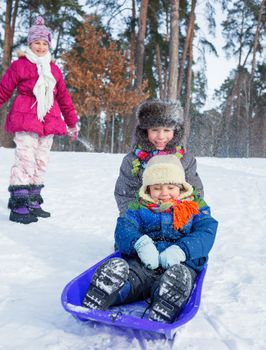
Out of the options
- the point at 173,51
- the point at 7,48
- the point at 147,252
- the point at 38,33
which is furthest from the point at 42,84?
the point at 7,48

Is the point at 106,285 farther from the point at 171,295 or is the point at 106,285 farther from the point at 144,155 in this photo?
the point at 144,155

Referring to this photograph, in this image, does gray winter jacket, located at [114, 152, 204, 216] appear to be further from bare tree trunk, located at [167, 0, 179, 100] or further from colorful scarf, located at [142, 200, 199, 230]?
bare tree trunk, located at [167, 0, 179, 100]

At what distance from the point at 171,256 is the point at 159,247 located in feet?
0.69

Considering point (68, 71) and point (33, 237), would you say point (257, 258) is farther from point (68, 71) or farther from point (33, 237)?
point (68, 71)

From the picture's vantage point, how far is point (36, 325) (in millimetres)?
1727

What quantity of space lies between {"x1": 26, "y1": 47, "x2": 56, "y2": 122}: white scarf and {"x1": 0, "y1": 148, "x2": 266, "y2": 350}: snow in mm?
1042

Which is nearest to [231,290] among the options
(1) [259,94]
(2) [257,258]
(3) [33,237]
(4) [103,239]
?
(2) [257,258]

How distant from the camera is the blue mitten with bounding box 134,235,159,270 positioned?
195cm

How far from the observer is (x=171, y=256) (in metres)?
1.94

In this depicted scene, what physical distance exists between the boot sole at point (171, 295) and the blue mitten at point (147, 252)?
0.68 ft

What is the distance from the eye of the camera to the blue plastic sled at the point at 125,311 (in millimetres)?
1469

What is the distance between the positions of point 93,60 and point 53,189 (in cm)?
879

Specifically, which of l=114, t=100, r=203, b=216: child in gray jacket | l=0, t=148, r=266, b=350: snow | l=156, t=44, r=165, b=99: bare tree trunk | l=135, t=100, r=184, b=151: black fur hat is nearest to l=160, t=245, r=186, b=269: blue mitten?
l=0, t=148, r=266, b=350: snow

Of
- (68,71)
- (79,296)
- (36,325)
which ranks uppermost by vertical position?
(68,71)
